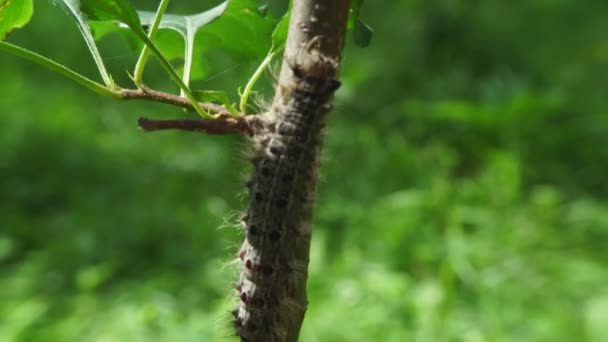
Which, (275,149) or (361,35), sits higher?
(361,35)

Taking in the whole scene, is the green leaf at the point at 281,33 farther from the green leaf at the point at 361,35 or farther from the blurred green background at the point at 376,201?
the blurred green background at the point at 376,201

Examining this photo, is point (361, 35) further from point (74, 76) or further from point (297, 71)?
point (74, 76)

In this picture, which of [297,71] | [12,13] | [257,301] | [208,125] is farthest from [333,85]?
[12,13]

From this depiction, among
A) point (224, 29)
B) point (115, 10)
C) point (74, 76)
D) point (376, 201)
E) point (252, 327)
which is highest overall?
point (376, 201)

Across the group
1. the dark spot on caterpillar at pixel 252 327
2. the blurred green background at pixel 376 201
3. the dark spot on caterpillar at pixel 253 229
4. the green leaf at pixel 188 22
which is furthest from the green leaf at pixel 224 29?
the blurred green background at pixel 376 201

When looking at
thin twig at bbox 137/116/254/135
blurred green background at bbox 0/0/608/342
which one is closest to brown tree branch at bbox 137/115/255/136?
thin twig at bbox 137/116/254/135

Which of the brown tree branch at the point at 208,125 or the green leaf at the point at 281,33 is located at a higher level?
the green leaf at the point at 281,33

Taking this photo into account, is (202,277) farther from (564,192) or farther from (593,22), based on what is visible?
(593,22)
